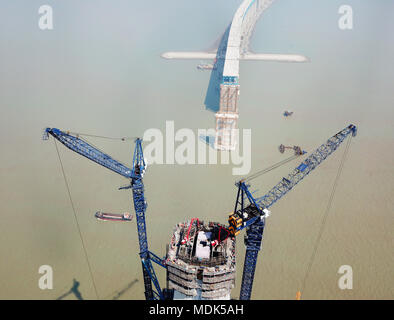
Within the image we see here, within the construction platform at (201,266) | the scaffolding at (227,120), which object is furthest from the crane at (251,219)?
the scaffolding at (227,120)

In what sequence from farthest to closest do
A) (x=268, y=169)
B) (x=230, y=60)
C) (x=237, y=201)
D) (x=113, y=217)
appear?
1. (x=230, y=60)
2. (x=268, y=169)
3. (x=113, y=217)
4. (x=237, y=201)

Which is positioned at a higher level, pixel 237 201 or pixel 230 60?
pixel 230 60

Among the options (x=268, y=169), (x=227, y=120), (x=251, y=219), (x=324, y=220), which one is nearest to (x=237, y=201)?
(x=251, y=219)

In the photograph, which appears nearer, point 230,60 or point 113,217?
point 113,217

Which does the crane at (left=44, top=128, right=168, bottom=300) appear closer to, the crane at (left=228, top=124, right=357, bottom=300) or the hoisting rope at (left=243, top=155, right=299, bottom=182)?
the crane at (left=228, top=124, right=357, bottom=300)

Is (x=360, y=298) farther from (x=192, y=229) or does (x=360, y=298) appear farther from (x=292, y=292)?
(x=192, y=229)

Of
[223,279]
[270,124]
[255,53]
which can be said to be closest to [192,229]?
[223,279]

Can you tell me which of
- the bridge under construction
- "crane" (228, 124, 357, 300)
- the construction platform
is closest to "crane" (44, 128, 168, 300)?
the construction platform

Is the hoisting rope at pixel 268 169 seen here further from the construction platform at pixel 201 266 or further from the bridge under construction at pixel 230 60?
the construction platform at pixel 201 266

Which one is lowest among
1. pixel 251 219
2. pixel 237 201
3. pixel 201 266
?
pixel 201 266

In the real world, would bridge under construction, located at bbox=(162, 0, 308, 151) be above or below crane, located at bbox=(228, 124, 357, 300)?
above

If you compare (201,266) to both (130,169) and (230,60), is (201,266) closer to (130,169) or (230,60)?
(130,169)
